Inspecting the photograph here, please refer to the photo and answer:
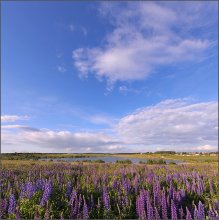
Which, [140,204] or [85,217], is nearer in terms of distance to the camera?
[85,217]

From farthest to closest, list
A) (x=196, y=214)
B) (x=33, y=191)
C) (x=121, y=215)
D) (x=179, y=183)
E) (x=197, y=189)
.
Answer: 1. (x=179, y=183)
2. (x=197, y=189)
3. (x=33, y=191)
4. (x=121, y=215)
5. (x=196, y=214)

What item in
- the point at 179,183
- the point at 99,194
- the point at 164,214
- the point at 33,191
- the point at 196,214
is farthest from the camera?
the point at 179,183

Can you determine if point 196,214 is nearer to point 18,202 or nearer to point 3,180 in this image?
point 18,202

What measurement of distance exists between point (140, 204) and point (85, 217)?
1283 millimetres

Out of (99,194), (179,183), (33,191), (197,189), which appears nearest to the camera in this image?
(33,191)

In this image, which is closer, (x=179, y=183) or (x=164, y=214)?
(x=164, y=214)

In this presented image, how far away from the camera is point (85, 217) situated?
559 centimetres

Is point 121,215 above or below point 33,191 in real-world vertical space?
below

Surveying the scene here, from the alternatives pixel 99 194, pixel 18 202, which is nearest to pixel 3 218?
pixel 18 202

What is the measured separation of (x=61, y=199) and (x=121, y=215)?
1.66 meters

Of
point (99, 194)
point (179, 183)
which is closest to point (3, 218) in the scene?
point (99, 194)

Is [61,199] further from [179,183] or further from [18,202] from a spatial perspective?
[179,183]

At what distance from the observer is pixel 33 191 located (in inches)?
301

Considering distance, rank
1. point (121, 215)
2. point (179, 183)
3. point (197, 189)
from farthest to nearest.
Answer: point (179, 183) < point (197, 189) < point (121, 215)
